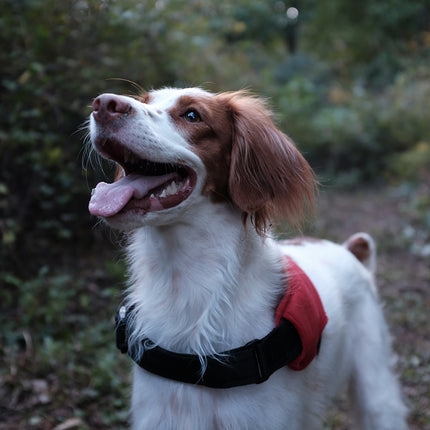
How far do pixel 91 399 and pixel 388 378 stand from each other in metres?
1.69

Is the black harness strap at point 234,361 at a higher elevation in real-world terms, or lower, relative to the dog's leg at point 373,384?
higher

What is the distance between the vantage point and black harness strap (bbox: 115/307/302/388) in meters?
1.70

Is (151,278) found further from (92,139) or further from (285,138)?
(285,138)

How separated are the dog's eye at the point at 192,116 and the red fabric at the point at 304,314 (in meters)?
0.70

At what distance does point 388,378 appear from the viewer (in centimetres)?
231

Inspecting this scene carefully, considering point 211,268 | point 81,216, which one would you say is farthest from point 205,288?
point 81,216

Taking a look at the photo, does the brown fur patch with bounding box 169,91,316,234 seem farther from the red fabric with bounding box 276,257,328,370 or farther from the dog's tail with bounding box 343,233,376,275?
the dog's tail with bounding box 343,233,376,275

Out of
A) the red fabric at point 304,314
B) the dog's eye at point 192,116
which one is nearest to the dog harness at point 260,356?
the red fabric at point 304,314

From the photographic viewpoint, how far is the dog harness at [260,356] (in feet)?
5.58

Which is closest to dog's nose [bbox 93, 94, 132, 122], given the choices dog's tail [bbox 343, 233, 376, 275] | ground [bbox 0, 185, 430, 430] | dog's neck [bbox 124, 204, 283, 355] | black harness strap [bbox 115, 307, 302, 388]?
dog's neck [bbox 124, 204, 283, 355]

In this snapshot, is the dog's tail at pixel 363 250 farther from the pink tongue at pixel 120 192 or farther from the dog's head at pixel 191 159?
the pink tongue at pixel 120 192

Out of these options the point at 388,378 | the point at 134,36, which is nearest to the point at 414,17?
the point at 134,36

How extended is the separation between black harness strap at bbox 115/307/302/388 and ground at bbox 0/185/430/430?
79cm

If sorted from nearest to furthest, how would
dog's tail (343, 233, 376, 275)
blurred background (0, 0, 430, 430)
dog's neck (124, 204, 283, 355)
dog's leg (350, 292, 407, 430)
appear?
dog's neck (124, 204, 283, 355) < dog's leg (350, 292, 407, 430) < dog's tail (343, 233, 376, 275) < blurred background (0, 0, 430, 430)
